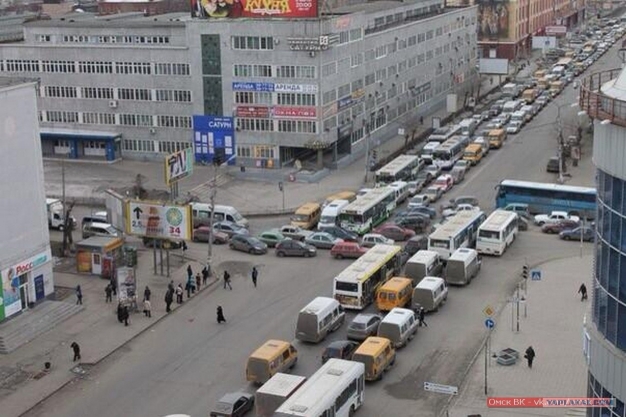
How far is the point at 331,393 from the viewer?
3000 centimetres

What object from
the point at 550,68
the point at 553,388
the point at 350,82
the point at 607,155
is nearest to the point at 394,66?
the point at 350,82

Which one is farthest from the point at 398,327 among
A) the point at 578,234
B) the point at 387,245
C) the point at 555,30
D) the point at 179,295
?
the point at 555,30

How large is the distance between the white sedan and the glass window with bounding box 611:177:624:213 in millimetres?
61972

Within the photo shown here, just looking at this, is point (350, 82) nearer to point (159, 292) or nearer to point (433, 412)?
point (159, 292)

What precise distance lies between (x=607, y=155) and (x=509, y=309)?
21.3m

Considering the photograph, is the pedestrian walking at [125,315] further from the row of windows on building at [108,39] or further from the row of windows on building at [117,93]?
the row of windows on building at [108,39]

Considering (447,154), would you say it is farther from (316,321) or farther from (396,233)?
(316,321)

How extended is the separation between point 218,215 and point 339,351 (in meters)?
22.2

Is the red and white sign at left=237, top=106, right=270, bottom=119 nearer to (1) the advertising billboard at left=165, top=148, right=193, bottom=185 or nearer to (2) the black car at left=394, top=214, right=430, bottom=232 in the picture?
(2) the black car at left=394, top=214, right=430, bottom=232

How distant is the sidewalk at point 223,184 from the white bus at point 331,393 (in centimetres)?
2798

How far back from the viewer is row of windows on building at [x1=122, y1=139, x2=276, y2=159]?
6944 centimetres

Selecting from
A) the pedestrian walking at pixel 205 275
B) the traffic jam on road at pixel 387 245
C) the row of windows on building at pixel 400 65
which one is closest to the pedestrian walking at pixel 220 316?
the traffic jam on road at pixel 387 245

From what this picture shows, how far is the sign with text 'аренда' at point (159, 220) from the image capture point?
46.2 m

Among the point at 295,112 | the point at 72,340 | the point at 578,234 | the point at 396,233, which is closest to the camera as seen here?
the point at 72,340
